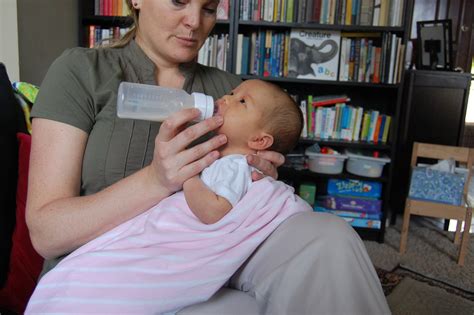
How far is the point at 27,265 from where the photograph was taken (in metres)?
1.08

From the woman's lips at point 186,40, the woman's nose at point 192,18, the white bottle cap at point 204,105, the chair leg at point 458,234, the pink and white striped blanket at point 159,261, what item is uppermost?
the woman's nose at point 192,18

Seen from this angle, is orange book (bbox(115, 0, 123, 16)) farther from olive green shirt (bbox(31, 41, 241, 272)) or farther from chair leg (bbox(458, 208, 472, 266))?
chair leg (bbox(458, 208, 472, 266))

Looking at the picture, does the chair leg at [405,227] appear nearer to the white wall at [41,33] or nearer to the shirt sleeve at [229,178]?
the shirt sleeve at [229,178]

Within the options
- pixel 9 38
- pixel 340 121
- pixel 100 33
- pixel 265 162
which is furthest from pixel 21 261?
pixel 340 121

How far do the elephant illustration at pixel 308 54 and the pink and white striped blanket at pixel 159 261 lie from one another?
195cm

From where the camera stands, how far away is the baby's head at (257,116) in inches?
40.8

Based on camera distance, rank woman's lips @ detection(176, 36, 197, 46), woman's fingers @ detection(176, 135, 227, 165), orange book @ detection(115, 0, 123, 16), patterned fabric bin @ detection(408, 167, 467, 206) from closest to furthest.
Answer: woman's fingers @ detection(176, 135, 227, 165), woman's lips @ detection(176, 36, 197, 46), patterned fabric bin @ detection(408, 167, 467, 206), orange book @ detection(115, 0, 123, 16)

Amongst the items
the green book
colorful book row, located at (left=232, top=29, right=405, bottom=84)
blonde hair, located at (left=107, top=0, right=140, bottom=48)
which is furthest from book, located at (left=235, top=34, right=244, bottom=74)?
blonde hair, located at (left=107, top=0, right=140, bottom=48)

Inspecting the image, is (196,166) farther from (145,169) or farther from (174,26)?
(174,26)

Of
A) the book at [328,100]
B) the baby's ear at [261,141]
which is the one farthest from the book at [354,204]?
the baby's ear at [261,141]

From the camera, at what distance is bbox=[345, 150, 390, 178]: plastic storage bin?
2.74 meters

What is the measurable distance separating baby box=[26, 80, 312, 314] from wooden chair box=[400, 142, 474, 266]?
188 centimetres

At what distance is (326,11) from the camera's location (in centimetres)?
267

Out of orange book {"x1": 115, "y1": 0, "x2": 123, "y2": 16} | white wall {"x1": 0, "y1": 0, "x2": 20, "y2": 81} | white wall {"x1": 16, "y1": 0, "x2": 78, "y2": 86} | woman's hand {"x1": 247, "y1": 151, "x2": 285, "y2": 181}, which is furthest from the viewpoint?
orange book {"x1": 115, "y1": 0, "x2": 123, "y2": 16}
